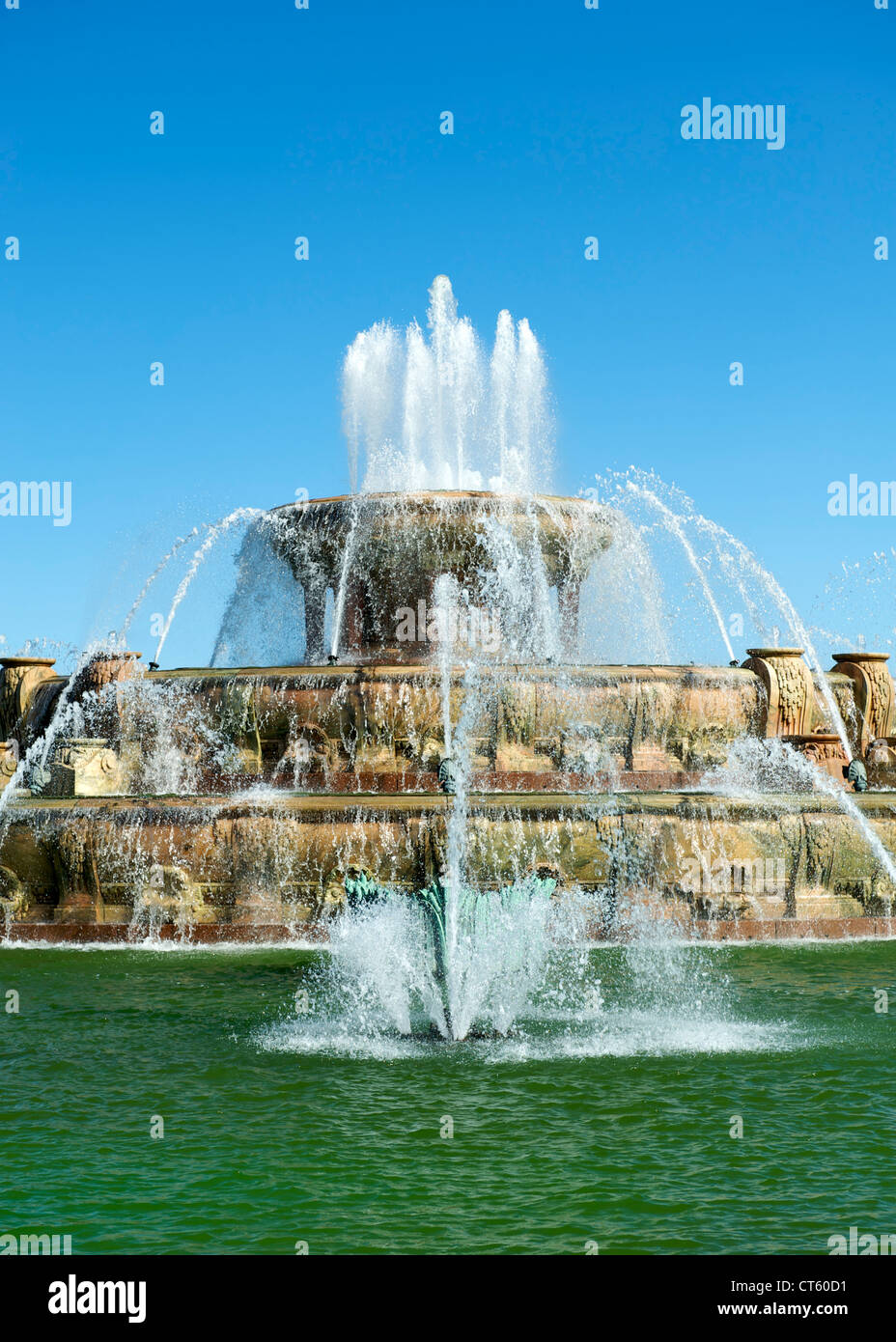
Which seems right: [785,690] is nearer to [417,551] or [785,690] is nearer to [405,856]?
[417,551]

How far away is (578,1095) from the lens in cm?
700

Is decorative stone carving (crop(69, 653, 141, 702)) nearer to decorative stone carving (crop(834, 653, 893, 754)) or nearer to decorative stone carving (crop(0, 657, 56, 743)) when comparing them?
decorative stone carving (crop(0, 657, 56, 743))

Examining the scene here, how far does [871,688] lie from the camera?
757 inches

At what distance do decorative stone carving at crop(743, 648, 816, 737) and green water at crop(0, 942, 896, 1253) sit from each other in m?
7.31

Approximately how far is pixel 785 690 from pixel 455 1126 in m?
11.7

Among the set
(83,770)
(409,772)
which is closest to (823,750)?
(409,772)

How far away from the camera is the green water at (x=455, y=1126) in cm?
521

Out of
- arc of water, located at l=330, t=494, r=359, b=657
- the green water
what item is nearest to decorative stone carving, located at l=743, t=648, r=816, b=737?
arc of water, located at l=330, t=494, r=359, b=657

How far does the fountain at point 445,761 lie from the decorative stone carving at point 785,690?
1.6 inches

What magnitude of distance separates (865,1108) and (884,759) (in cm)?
1176

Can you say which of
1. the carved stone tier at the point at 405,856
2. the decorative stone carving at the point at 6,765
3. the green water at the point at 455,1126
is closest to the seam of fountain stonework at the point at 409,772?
the carved stone tier at the point at 405,856

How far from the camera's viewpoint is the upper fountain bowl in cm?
1972
